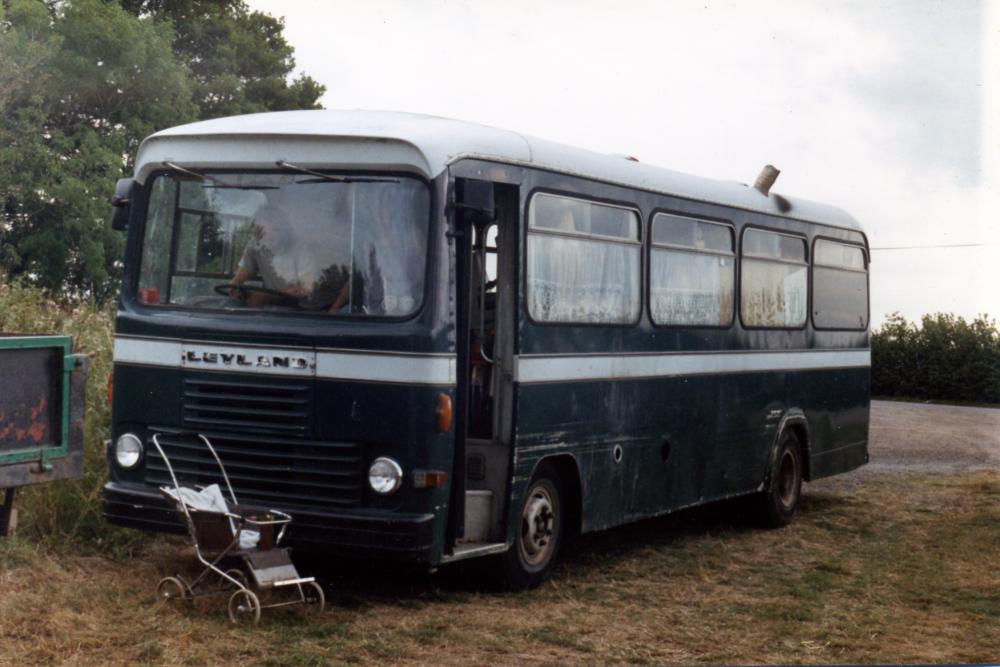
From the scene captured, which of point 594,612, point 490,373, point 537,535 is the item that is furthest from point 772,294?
point 594,612

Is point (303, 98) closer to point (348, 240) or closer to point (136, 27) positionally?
point (136, 27)

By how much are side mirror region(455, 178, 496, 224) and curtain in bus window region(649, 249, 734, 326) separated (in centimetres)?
264

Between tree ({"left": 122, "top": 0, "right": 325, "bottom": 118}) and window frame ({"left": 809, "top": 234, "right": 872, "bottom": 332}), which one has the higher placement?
tree ({"left": 122, "top": 0, "right": 325, "bottom": 118})

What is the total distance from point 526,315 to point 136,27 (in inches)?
734

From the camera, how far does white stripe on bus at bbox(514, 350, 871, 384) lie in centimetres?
1012

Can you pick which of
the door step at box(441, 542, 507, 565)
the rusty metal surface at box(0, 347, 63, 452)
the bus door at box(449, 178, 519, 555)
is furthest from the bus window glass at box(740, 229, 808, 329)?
the rusty metal surface at box(0, 347, 63, 452)

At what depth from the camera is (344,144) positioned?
9.18m

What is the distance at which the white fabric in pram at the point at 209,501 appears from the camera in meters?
8.70

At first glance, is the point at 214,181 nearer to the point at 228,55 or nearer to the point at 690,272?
the point at 690,272

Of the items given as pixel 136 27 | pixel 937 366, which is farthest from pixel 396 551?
pixel 937 366

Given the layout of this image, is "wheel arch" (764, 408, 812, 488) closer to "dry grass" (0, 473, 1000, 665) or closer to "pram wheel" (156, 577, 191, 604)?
"dry grass" (0, 473, 1000, 665)

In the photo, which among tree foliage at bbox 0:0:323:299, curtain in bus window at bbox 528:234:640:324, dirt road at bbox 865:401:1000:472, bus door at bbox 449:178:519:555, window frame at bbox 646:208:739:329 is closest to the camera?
bus door at bbox 449:178:519:555

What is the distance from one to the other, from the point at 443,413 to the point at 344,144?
1673 millimetres

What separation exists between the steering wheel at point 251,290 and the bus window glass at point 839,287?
23.9ft
